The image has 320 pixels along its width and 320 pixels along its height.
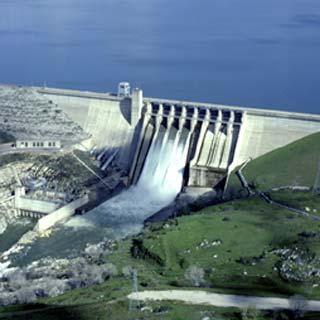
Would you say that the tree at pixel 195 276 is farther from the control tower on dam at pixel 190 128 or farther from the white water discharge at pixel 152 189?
the control tower on dam at pixel 190 128

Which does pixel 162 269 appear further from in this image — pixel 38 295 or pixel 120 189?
pixel 120 189

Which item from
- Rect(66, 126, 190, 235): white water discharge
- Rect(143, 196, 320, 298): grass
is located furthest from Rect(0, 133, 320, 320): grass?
Rect(66, 126, 190, 235): white water discharge

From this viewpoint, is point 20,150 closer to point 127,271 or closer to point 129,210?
point 129,210

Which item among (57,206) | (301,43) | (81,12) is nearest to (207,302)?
(57,206)

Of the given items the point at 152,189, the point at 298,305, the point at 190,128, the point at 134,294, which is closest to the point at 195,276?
the point at 134,294

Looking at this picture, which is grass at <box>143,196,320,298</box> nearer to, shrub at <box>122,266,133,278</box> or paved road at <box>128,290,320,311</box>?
paved road at <box>128,290,320,311</box>
